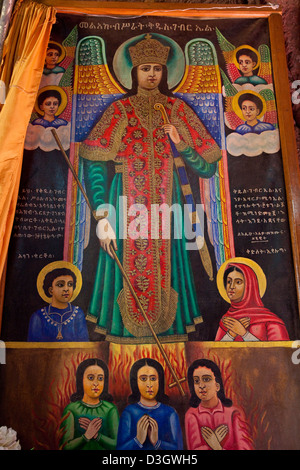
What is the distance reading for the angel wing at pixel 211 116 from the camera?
3.51 metres

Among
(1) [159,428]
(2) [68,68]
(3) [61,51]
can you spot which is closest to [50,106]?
(2) [68,68]

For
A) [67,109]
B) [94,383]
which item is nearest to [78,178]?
[67,109]

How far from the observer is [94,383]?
10.3ft

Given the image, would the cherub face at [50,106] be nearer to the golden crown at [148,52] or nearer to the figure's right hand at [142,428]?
the golden crown at [148,52]

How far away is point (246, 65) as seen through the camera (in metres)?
3.99

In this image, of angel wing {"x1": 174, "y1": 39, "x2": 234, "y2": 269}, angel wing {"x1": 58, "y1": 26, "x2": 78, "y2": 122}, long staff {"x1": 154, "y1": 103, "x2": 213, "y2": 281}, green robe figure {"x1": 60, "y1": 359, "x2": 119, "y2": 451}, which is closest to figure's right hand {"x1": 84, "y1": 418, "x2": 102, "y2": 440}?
green robe figure {"x1": 60, "y1": 359, "x2": 119, "y2": 451}

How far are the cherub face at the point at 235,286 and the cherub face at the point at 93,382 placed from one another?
1.06 metres

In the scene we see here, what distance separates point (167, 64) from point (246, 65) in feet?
2.23

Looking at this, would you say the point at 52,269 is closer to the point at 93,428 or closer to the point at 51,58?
the point at 93,428

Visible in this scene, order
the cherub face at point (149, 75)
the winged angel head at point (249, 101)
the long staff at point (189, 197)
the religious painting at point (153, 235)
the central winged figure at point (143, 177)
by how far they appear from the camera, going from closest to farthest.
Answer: the religious painting at point (153, 235)
the central winged figure at point (143, 177)
the long staff at point (189, 197)
the winged angel head at point (249, 101)
the cherub face at point (149, 75)

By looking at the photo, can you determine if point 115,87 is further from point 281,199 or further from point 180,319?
point 180,319

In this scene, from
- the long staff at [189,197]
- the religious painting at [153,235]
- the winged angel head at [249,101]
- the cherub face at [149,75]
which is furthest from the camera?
the cherub face at [149,75]

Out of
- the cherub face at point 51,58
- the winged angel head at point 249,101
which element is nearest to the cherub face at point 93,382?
the winged angel head at point 249,101

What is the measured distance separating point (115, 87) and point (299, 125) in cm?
156
